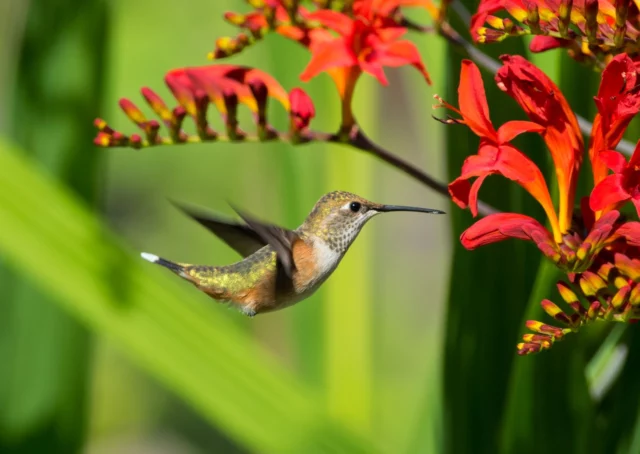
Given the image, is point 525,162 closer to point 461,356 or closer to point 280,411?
point 461,356

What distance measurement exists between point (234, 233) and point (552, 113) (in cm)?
36

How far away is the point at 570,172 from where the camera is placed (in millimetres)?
667

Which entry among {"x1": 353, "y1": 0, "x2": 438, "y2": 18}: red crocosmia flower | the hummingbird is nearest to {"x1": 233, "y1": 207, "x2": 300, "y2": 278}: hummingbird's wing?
the hummingbird

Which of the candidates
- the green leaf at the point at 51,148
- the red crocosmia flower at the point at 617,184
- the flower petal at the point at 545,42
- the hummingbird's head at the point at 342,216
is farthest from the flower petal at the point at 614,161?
the green leaf at the point at 51,148

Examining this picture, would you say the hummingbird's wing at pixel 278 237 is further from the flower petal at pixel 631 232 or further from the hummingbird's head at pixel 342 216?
the flower petal at pixel 631 232

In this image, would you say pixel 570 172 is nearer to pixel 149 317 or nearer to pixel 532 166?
pixel 532 166

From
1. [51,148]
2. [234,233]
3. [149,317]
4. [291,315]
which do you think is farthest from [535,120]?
[291,315]

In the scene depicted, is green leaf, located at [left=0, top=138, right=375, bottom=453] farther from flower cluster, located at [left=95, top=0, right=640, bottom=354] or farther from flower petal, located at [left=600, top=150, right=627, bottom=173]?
flower petal, located at [left=600, top=150, right=627, bottom=173]

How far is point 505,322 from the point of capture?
88 centimetres

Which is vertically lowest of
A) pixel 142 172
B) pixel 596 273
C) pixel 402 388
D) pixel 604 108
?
pixel 402 388

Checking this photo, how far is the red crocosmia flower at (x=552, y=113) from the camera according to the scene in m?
0.62

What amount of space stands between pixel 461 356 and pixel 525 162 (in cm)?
31

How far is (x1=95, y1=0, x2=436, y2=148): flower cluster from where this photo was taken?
29.5 inches

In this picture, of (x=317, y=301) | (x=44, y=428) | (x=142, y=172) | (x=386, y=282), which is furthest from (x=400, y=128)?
(x=44, y=428)
